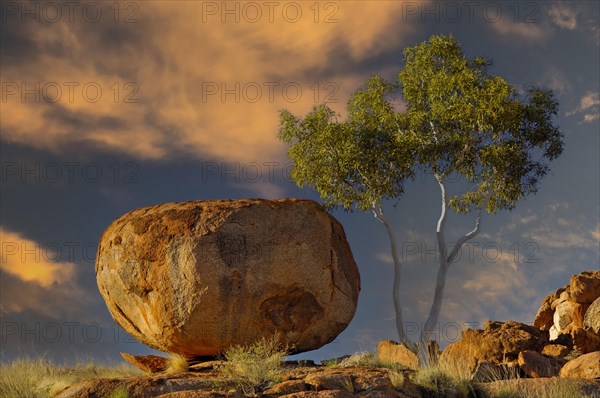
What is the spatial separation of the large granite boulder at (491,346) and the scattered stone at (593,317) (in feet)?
31.8

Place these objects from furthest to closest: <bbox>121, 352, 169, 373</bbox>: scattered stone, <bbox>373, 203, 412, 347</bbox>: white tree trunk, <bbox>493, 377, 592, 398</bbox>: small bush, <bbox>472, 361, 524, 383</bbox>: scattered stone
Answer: <bbox>373, 203, 412, 347</bbox>: white tree trunk, <bbox>121, 352, 169, 373</bbox>: scattered stone, <bbox>472, 361, 524, 383</bbox>: scattered stone, <bbox>493, 377, 592, 398</bbox>: small bush

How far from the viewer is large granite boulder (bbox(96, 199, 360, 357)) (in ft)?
60.4

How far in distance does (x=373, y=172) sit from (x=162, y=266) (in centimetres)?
983

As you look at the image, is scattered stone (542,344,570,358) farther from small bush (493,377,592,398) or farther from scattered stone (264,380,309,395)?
scattered stone (264,380,309,395)

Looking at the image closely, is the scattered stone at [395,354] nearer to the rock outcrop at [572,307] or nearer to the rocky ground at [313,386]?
the rocky ground at [313,386]

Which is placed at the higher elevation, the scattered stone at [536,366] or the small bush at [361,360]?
the small bush at [361,360]

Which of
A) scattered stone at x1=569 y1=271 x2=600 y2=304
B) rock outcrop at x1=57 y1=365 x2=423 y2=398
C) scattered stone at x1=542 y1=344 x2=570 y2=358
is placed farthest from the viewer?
scattered stone at x1=569 y1=271 x2=600 y2=304

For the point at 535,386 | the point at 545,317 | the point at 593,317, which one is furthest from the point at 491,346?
the point at 545,317

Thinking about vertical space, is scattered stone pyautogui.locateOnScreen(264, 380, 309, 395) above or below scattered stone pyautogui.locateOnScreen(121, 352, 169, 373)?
below

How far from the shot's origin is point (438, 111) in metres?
25.3

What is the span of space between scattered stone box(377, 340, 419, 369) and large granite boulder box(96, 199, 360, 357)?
206 cm

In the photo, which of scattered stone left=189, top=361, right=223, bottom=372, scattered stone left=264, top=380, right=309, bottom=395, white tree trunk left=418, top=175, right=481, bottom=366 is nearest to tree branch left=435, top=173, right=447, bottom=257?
white tree trunk left=418, top=175, right=481, bottom=366

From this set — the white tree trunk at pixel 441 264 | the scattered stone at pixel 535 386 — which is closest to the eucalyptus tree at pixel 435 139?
the white tree trunk at pixel 441 264

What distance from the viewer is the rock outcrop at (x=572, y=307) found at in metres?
28.5
